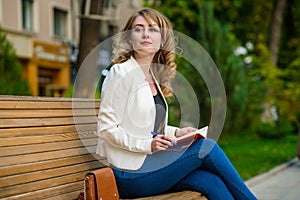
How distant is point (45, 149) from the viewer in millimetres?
2867

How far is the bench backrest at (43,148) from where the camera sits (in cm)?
258

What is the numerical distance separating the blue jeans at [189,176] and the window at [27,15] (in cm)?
1902

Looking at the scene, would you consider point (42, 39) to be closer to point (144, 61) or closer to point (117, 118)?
point (144, 61)

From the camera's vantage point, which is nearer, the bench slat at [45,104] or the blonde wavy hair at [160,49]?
the bench slat at [45,104]

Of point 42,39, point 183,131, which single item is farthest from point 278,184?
point 42,39

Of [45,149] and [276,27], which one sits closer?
[45,149]

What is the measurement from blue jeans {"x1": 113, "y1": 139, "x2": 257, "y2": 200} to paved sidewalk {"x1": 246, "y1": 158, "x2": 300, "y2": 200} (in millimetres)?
2522

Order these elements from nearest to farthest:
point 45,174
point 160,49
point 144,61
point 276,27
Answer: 1. point 45,174
2. point 144,61
3. point 160,49
4. point 276,27

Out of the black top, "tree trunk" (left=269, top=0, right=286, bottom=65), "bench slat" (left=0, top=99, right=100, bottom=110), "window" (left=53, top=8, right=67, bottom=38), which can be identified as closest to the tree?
"tree trunk" (left=269, top=0, right=286, bottom=65)

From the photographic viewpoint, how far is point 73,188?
9.74ft

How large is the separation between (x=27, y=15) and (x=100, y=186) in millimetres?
19684

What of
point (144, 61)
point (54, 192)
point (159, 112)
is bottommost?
point (54, 192)

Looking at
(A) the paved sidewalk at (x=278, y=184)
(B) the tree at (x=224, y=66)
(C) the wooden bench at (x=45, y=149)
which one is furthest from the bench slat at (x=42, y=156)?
(B) the tree at (x=224, y=66)

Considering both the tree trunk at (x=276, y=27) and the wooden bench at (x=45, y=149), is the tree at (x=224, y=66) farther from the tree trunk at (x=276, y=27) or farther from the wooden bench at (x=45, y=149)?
the wooden bench at (x=45, y=149)
